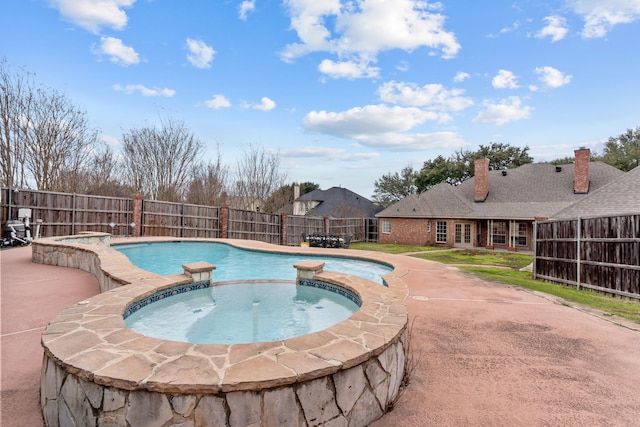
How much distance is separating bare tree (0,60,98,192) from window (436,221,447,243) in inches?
940

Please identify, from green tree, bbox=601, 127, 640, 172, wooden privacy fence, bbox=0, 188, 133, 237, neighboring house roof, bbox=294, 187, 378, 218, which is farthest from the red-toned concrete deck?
green tree, bbox=601, 127, 640, 172

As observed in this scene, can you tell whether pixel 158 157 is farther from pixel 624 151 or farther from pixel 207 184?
pixel 624 151

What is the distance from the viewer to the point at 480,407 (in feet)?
8.05

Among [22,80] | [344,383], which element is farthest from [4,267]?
[22,80]

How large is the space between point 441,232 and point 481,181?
5.16 meters

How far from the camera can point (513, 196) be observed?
21453 mm

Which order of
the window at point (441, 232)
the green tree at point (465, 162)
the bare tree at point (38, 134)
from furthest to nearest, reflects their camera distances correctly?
the green tree at point (465, 162)
the window at point (441, 232)
the bare tree at point (38, 134)

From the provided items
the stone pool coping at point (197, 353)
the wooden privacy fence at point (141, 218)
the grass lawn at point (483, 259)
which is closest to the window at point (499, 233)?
the grass lawn at point (483, 259)

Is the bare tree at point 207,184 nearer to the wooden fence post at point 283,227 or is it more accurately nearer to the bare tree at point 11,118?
the wooden fence post at point 283,227

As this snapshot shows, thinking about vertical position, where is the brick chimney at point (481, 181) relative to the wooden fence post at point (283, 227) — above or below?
above

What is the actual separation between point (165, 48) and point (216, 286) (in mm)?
13154

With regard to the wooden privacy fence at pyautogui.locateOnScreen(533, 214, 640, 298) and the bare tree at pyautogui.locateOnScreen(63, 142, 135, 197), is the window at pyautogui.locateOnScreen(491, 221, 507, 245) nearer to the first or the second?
the wooden privacy fence at pyautogui.locateOnScreen(533, 214, 640, 298)

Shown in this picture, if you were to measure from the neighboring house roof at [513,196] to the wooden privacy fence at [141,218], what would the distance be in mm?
9540

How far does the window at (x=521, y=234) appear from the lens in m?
19.6
